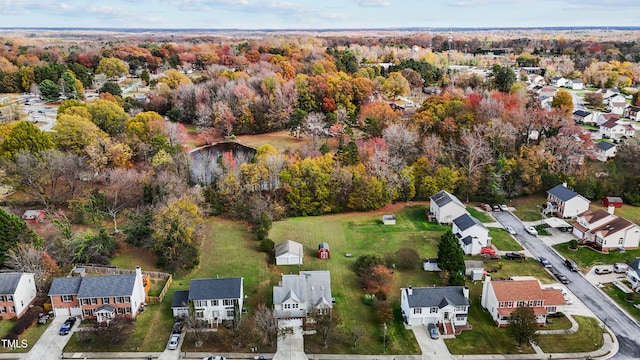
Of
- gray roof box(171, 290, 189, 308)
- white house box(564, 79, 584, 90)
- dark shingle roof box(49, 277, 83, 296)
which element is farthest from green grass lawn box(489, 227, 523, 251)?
white house box(564, 79, 584, 90)

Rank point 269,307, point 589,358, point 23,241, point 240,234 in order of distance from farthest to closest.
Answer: point 240,234 → point 23,241 → point 269,307 → point 589,358

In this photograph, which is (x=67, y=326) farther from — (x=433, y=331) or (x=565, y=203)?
(x=565, y=203)

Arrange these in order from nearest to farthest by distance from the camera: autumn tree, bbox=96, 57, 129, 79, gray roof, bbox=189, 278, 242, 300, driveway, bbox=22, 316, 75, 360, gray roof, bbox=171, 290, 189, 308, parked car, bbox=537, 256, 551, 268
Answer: driveway, bbox=22, 316, 75, 360, gray roof, bbox=189, 278, 242, 300, gray roof, bbox=171, 290, 189, 308, parked car, bbox=537, 256, 551, 268, autumn tree, bbox=96, 57, 129, 79

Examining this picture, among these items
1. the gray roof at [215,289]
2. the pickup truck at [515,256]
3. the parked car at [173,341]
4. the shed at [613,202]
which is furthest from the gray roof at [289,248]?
the shed at [613,202]

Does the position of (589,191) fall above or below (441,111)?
below

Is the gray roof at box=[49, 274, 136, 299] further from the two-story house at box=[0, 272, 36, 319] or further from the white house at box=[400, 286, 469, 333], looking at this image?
the white house at box=[400, 286, 469, 333]

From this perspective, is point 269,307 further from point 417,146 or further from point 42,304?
point 417,146

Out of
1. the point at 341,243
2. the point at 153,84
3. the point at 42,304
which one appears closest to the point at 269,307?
the point at 341,243
